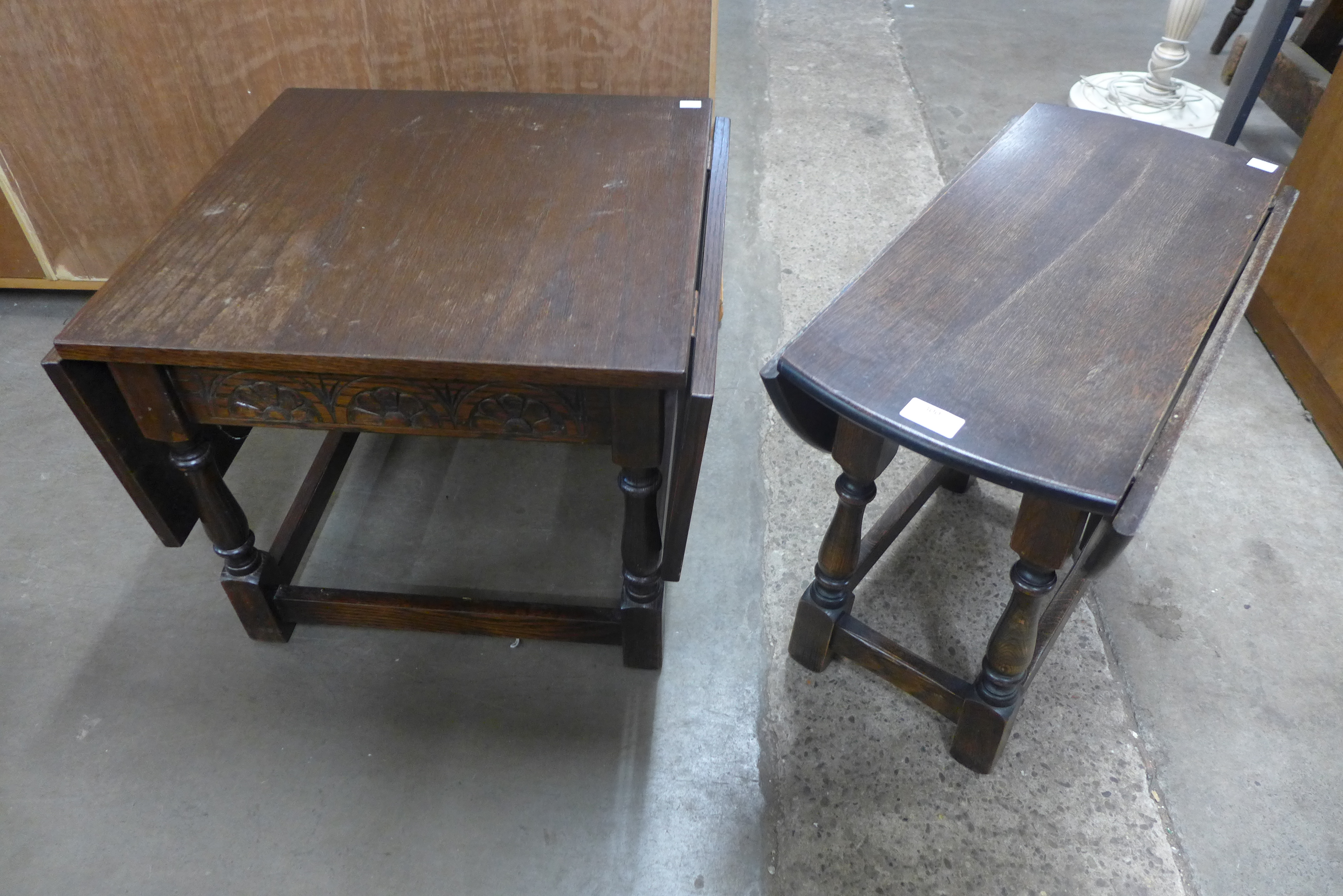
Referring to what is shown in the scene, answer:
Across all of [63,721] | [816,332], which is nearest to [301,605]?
[63,721]

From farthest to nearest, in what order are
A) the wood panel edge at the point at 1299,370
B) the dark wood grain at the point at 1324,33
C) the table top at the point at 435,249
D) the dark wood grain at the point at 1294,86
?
the dark wood grain at the point at 1324,33 < the dark wood grain at the point at 1294,86 < the wood panel edge at the point at 1299,370 < the table top at the point at 435,249

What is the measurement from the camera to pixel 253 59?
1.90 m

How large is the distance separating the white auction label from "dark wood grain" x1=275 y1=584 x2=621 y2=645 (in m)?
0.65

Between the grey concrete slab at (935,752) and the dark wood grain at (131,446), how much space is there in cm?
99

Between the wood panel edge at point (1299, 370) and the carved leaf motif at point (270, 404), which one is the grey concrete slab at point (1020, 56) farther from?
the carved leaf motif at point (270, 404)

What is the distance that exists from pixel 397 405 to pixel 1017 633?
90cm

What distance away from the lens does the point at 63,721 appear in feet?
4.82

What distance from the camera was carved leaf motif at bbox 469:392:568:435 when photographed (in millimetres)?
1168

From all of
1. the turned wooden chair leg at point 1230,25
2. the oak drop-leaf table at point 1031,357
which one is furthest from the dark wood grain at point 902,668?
the turned wooden chair leg at point 1230,25

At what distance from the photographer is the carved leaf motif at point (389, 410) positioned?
117 cm

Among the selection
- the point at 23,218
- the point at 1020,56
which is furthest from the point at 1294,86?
the point at 23,218

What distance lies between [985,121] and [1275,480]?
6.00 feet

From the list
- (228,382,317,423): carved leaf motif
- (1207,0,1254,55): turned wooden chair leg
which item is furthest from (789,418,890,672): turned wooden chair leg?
(1207,0,1254,55): turned wooden chair leg

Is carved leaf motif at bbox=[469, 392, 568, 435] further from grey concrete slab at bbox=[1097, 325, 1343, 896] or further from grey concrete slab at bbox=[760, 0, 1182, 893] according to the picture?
grey concrete slab at bbox=[1097, 325, 1343, 896]
